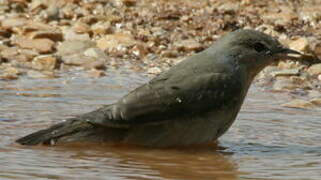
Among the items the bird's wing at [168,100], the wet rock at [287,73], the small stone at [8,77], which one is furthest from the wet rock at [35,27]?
the bird's wing at [168,100]

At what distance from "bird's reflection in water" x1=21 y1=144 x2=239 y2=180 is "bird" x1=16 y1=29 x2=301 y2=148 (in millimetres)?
74

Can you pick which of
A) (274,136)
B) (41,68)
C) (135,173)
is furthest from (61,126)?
(41,68)

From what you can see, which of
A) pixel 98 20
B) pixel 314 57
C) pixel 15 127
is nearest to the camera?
pixel 15 127

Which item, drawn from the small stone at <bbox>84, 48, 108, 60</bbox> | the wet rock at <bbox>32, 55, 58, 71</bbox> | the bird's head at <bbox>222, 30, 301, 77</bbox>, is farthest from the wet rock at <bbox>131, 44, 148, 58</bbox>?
the bird's head at <bbox>222, 30, 301, 77</bbox>

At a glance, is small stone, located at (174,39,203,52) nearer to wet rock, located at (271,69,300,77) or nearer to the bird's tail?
wet rock, located at (271,69,300,77)

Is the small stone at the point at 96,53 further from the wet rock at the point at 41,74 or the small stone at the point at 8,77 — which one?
the small stone at the point at 8,77

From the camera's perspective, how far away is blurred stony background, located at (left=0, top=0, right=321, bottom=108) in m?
9.30

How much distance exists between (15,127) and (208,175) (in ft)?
6.07

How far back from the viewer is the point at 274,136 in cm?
677

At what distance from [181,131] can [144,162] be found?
22.1 inches

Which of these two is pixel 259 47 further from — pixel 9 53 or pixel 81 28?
pixel 81 28

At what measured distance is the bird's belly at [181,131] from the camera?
606cm

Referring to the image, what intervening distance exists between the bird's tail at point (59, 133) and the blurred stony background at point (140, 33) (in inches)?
102

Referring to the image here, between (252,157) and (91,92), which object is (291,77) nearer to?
(91,92)
